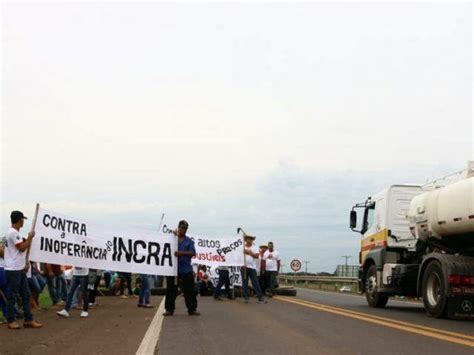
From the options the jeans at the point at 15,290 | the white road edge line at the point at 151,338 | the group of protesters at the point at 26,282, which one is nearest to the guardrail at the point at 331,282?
the group of protesters at the point at 26,282

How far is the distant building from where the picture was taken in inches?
1337

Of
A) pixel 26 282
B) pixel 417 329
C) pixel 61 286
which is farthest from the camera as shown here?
pixel 61 286

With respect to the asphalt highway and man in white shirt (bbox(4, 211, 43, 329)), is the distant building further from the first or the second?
man in white shirt (bbox(4, 211, 43, 329))

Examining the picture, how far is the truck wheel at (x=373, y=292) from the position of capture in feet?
54.2

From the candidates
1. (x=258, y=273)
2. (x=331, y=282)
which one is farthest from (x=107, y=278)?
(x=331, y=282)

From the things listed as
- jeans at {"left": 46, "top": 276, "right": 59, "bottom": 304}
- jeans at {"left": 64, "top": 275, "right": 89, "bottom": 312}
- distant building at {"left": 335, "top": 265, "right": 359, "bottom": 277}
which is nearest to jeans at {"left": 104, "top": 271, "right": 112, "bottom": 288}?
jeans at {"left": 46, "top": 276, "right": 59, "bottom": 304}

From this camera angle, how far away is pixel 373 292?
54.7ft

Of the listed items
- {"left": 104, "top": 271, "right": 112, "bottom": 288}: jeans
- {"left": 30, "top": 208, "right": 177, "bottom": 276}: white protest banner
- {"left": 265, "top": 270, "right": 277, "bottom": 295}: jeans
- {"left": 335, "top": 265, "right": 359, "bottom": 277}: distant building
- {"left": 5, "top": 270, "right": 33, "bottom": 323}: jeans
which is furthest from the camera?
{"left": 335, "top": 265, "right": 359, "bottom": 277}: distant building

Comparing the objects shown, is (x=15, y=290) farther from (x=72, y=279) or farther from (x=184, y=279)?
(x=184, y=279)

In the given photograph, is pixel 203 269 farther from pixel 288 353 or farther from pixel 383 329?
pixel 288 353

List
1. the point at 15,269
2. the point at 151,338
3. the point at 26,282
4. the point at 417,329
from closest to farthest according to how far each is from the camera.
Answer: the point at 151,338 → the point at 417,329 → the point at 15,269 → the point at 26,282

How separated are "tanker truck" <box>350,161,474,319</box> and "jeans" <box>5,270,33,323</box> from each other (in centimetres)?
770

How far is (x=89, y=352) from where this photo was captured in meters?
8.12

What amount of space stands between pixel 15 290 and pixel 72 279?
290 centimetres
